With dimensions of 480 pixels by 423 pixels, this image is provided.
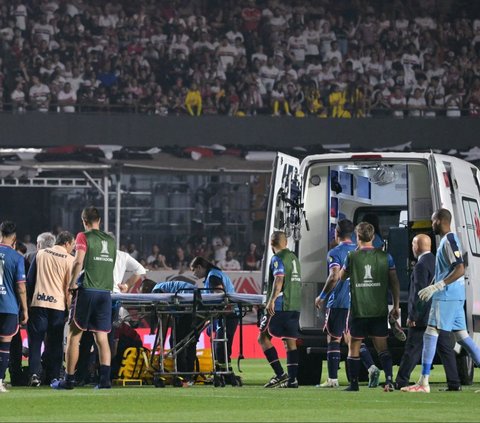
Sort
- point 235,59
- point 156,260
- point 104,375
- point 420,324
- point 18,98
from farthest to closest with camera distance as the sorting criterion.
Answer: point 235,59, point 18,98, point 156,260, point 104,375, point 420,324

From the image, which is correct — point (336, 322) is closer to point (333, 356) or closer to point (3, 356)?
point (333, 356)

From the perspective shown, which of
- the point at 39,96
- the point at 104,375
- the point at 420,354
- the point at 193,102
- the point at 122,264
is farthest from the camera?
the point at 193,102

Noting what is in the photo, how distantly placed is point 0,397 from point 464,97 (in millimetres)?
22107

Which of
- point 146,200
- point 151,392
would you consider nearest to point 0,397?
point 151,392

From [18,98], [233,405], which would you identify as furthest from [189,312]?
[18,98]

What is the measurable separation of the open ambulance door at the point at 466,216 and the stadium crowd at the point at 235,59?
16.8 metres

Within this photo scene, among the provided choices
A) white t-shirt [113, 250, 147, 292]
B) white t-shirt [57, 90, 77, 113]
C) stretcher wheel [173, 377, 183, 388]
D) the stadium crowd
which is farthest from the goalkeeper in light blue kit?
white t-shirt [57, 90, 77, 113]

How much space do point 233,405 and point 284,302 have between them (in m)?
2.96

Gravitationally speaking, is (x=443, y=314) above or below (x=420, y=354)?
above

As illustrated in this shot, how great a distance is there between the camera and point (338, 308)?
1441cm

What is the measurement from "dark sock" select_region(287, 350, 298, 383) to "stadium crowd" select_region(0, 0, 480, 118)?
17313 millimetres

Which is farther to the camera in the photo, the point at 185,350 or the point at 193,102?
the point at 193,102

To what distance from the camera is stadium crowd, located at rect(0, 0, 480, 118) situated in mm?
32062

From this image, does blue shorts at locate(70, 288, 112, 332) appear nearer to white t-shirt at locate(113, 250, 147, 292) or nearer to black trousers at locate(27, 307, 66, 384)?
black trousers at locate(27, 307, 66, 384)
